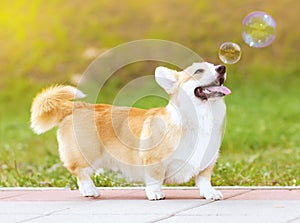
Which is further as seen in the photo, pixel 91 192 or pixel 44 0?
pixel 44 0

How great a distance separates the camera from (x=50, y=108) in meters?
5.46

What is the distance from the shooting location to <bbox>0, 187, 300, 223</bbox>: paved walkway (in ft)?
14.3

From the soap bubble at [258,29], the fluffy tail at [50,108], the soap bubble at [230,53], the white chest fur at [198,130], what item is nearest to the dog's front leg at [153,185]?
the white chest fur at [198,130]

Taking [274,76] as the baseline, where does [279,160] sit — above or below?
below

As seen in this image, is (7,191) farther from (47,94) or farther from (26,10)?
(26,10)

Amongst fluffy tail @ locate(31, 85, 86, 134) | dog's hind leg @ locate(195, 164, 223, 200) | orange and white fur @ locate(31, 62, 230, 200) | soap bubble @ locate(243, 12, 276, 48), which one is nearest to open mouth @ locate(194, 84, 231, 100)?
orange and white fur @ locate(31, 62, 230, 200)

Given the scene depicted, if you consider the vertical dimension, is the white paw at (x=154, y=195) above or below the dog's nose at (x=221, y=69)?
below

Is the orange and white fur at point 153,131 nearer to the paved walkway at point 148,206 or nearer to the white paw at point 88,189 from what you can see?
the white paw at point 88,189

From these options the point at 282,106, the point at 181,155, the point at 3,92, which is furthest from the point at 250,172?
the point at 3,92

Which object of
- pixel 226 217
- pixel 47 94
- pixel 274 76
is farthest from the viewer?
pixel 274 76

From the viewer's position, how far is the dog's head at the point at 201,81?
16.3 feet

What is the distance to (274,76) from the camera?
1312 centimetres

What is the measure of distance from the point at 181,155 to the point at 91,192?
0.73 metres

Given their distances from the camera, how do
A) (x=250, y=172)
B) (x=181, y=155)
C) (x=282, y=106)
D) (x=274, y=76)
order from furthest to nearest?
(x=274, y=76) < (x=282, y=106) < (x=250, y=172) < (x=181, y=155)
